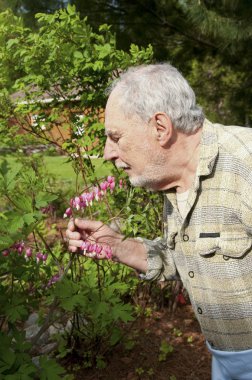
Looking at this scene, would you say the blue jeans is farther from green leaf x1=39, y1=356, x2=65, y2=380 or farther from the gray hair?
the gray hair

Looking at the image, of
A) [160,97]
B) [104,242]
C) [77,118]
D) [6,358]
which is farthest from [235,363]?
→ [77,118]

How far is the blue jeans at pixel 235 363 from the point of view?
1.97 metres

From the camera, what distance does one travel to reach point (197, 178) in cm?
175

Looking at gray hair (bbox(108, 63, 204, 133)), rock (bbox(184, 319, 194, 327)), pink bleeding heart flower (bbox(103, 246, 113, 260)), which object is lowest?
rock (bbox(184, 319, 194, 327))

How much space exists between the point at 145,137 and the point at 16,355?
117 cm

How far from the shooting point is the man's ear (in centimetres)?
168

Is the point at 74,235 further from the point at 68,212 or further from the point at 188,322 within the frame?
the point at 188,322

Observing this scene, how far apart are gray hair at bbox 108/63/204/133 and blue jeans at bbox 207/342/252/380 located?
1.00 metres

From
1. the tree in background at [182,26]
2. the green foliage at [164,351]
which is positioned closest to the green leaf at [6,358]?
the green foliage at [164,351]

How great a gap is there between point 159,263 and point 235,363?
56cm

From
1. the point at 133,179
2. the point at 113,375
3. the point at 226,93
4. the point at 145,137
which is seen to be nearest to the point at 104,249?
the point at 133,179

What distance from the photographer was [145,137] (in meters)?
1.73

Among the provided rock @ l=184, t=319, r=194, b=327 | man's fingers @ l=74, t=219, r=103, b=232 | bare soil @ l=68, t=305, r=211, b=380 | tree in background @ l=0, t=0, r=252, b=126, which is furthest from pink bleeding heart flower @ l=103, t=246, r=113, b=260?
tree in background @ l=0, t=0, r=252, b=126

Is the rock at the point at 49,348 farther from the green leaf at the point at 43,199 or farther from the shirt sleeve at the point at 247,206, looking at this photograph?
the shirt sleeve at the point at 247,206
